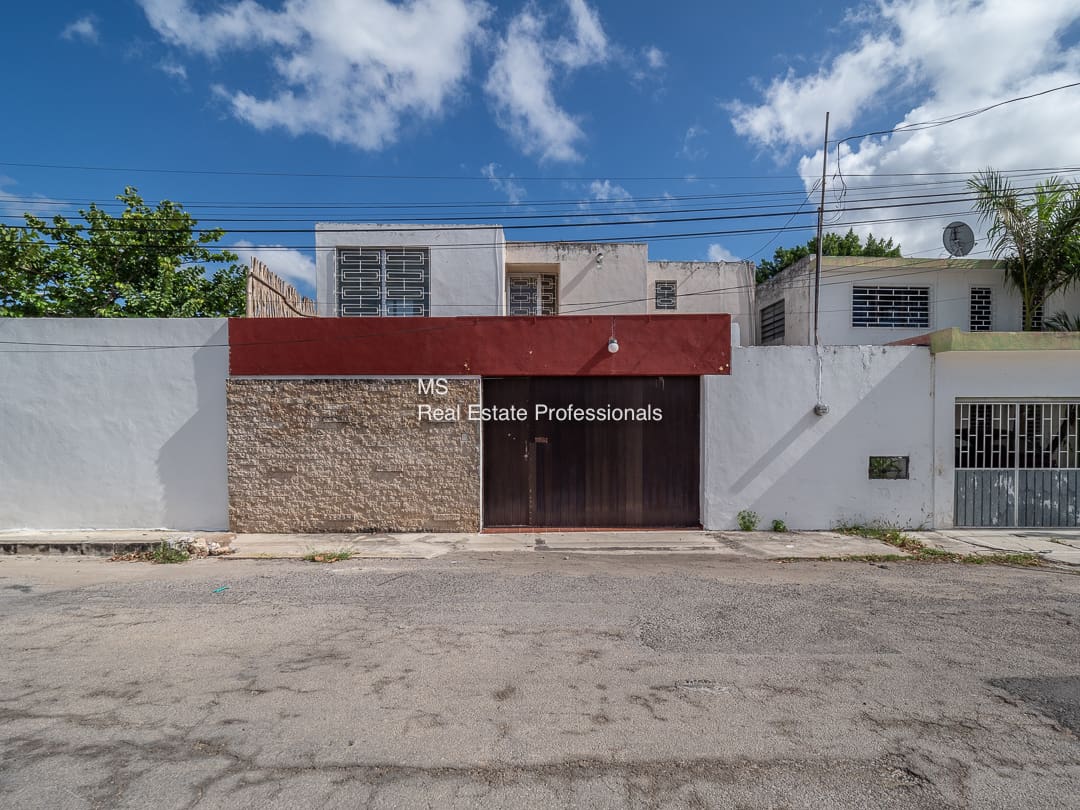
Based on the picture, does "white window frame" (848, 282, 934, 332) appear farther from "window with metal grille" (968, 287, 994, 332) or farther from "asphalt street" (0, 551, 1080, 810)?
"asphalt street" (0, 551, 1080, 810)

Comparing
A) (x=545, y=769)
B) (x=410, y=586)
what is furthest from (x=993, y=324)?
(x=545, y=769)

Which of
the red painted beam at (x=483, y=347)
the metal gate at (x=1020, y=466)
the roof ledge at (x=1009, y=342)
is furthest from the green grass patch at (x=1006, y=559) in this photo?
the red painted beam at (x=483, y=347)

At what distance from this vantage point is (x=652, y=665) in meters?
4.38

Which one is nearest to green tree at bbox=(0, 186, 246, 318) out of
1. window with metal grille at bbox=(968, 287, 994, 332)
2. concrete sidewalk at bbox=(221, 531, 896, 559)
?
concrete sidewalk at bbox=(221, 531, 896, 559)

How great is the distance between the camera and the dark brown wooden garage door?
1002 centimetres

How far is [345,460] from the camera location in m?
9.85

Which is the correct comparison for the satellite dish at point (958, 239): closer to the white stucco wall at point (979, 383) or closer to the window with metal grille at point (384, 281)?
the white stucco wall at point (979, 383)

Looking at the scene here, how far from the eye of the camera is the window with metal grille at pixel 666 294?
65.8 ft

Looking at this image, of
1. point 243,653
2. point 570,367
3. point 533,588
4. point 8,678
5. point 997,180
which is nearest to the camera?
point 8,678

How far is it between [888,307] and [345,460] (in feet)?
45.9

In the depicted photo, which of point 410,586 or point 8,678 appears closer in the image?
point 8,678

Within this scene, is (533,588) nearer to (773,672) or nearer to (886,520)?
(773,672)

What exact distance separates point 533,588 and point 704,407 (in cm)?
497

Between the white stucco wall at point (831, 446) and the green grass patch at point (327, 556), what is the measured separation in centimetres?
599
